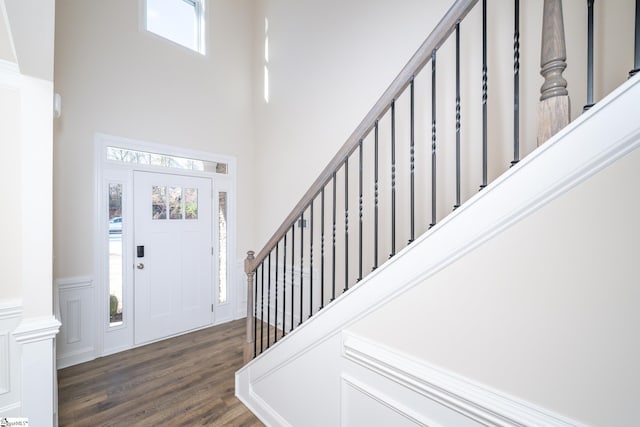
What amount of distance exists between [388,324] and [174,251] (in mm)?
2926

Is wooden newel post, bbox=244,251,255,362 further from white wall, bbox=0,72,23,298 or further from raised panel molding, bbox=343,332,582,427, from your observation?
white wall, bbox=0,72,23,298

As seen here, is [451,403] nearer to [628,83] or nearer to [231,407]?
[628,83]

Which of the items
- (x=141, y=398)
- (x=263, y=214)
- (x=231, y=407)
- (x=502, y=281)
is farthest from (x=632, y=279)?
(x=263, y=214)

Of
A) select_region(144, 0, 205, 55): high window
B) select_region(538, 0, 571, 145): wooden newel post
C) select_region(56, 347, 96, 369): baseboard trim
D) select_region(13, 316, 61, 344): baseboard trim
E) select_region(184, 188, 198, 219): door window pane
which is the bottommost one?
select_region(56, 347, 96, 369): baseboard trim

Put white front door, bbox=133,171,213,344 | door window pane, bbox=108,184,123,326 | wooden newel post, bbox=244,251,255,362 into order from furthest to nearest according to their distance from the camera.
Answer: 1. white front door, bbox=133,171,213,344
2. door window pane, bbox=108,184,123,326
3. wooden newel post, bbox=244,251,255,362

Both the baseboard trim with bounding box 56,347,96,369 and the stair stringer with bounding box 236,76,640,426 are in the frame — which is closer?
the stair stringer with bounding box 236,76,640,426

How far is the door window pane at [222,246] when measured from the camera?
3.69m

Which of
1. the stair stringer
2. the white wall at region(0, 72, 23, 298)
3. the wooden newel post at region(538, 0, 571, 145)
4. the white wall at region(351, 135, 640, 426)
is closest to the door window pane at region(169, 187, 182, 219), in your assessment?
the white wall at region(0, 72, 23, 298)

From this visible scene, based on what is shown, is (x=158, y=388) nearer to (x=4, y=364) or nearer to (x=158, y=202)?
(x=4, y=364)

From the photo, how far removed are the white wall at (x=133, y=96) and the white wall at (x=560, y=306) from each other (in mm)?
3234

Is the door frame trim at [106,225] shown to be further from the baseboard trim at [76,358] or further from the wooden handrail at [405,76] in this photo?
the wooden handrail at [405,76]

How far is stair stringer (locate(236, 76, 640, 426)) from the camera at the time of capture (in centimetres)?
70

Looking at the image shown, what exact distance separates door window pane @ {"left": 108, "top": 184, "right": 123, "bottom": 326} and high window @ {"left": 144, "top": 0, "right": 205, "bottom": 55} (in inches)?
75.3

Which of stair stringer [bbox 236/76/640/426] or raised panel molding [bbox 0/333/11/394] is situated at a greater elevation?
stair stringer [bbox 236/76/640/426]
